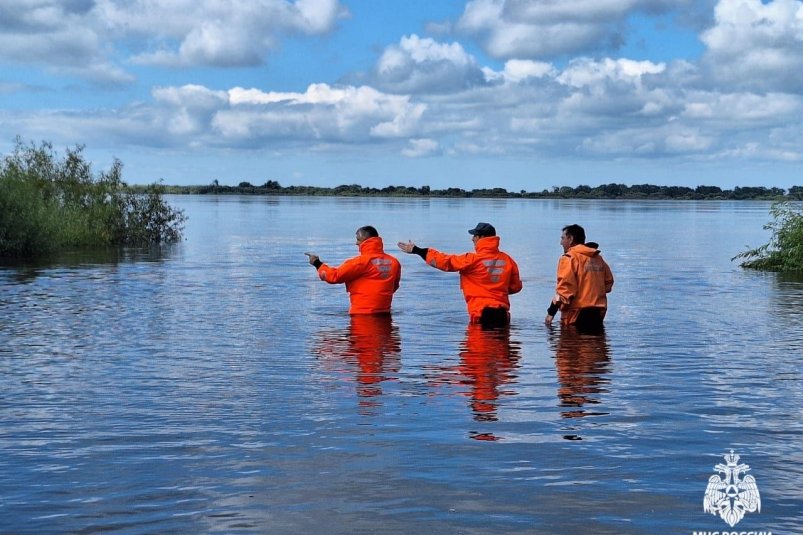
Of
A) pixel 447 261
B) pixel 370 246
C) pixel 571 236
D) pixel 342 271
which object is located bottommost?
pixel 342 271

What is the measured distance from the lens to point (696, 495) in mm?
7879

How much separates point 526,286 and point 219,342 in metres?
13.6

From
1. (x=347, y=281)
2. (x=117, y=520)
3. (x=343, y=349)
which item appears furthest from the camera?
(x=347, y=281)

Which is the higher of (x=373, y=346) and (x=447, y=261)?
(x=447, y=261)

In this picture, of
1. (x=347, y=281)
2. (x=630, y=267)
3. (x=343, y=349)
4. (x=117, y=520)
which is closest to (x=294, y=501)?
(x=117, y=520)

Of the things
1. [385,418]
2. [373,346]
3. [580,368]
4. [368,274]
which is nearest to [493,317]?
[368,274]

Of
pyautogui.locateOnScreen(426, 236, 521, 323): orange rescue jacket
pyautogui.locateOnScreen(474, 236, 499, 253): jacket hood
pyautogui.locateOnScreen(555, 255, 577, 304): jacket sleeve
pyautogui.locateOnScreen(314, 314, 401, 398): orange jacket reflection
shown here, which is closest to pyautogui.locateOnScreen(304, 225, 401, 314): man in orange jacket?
pyautogui.locateOnScreen(314, 314, 401, 398): orange jacket reflection

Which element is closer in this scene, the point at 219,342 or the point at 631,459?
the point at 631,459

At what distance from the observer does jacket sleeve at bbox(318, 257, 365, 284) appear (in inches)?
726

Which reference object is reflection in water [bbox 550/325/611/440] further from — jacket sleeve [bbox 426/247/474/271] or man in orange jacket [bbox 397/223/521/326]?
jacket sleeve [bbox 426/247/474/271]

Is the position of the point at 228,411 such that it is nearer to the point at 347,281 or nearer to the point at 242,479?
the point at 242,479

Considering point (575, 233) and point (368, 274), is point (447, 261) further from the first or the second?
point (368, 274)

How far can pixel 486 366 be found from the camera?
14352 millimetres

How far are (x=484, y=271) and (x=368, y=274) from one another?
261 cm
